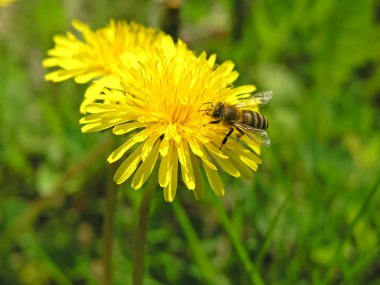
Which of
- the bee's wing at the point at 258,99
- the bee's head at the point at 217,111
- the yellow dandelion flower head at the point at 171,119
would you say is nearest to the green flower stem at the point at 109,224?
the yellow dandelion flower head at the point at 171,119

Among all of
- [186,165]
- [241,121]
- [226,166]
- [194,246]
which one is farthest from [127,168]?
[194,246]

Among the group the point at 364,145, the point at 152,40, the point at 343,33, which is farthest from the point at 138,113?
the point at 343,33

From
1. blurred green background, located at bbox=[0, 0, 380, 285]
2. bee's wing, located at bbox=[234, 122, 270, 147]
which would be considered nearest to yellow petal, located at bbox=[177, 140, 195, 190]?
bee's wing, located at bbox=[234, 122, 270, 147]

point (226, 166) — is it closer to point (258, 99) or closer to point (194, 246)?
point (258, 99)

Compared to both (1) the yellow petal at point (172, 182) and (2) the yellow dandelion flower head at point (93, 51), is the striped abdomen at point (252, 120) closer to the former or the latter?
(1) the yellow petal at point (172, 182)

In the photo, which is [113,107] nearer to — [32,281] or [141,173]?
[141,173]

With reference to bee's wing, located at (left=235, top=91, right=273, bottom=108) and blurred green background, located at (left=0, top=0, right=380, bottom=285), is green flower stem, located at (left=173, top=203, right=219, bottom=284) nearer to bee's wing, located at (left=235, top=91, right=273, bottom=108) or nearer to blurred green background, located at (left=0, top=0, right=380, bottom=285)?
blurred green background, located at (left=0, top=0, right=380, bottom=285)
